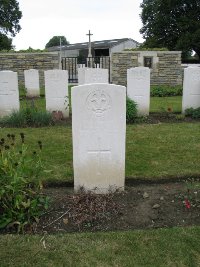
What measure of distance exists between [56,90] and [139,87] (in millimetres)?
2172

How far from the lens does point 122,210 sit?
409cm

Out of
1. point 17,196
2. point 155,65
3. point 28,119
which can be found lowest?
point 28,119

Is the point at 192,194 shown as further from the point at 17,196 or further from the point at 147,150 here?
the point at 17,196

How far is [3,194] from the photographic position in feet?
12.4

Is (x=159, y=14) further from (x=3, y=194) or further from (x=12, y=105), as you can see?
(x=3, y=194)

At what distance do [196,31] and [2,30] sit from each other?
20.3 metres

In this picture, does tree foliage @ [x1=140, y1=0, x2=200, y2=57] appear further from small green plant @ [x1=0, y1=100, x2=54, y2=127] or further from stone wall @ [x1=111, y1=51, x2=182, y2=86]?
small green plant @ [x1=0, y1=100, x2=54, y2=127]

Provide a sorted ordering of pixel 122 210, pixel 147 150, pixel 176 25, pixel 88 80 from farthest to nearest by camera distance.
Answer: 1. pixel 176 25
2. pixel 88 80
3. pixel 147 150
4. pixel 122 210

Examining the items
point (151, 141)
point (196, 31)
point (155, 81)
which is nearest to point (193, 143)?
point (151, 141)

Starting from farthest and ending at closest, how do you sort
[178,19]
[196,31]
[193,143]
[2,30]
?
[2,30] → [178,19] → [196,31] → [193,143]

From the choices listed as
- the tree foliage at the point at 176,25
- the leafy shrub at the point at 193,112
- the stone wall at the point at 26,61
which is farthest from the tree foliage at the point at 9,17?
the leafy shrub at the point at 193,112

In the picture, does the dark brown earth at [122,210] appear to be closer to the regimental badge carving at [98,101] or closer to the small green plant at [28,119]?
the regimental badge carving at [98,101]

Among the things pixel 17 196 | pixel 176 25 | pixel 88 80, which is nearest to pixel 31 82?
pixel 88 80

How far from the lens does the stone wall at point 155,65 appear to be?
1717cm
